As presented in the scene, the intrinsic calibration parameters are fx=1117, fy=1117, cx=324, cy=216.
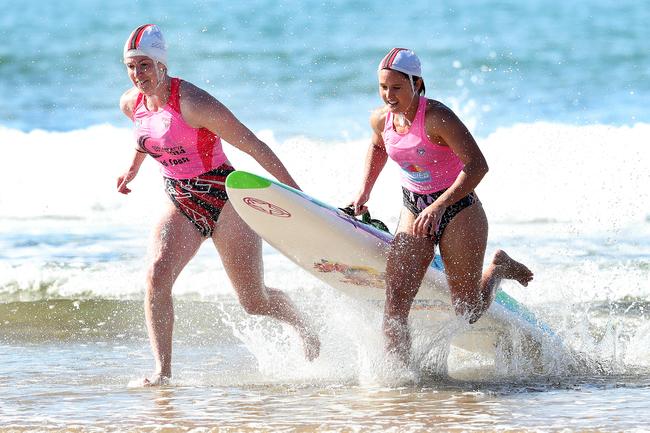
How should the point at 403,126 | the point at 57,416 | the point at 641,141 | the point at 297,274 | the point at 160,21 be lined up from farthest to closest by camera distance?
the point at 160,21
the point at 641,141
the point at 297,274
the point at 403,126
the point at 57,416

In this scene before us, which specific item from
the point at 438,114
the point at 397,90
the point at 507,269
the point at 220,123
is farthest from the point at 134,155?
the point at 507,269

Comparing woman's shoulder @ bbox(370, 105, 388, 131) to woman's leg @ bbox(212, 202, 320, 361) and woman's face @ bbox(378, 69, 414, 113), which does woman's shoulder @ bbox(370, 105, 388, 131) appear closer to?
woman's face @ bbox(378, 69, 414, 113)

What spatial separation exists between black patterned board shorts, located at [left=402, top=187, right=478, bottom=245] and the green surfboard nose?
76cm

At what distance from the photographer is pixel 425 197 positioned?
5699 millimetres

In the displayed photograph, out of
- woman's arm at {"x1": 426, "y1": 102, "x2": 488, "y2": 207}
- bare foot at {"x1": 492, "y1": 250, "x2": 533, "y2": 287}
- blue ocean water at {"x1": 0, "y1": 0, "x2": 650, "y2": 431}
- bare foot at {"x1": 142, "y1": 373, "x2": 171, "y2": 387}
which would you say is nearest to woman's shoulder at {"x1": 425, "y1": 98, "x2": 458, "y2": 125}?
woman's arm at {"x1": 426, "y1": 102, "x2": 488, "y2": 207}

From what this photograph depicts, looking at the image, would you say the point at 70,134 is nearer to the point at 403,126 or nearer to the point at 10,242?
the point at 10,242

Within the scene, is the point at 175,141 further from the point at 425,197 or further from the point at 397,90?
the point at 425,197

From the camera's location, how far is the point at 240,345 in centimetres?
759

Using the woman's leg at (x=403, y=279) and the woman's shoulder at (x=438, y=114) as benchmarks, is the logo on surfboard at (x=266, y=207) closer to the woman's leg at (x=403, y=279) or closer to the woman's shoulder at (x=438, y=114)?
the woman's leg at (x=403, y=279)

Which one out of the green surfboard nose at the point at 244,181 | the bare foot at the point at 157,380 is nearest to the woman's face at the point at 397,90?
the green surfboard nose at the point at 244,181

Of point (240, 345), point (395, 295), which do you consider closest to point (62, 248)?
point (240, 345)

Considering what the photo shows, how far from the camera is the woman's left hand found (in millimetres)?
5316

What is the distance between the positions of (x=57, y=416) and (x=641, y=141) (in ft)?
46.8

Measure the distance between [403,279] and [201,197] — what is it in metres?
1.13
